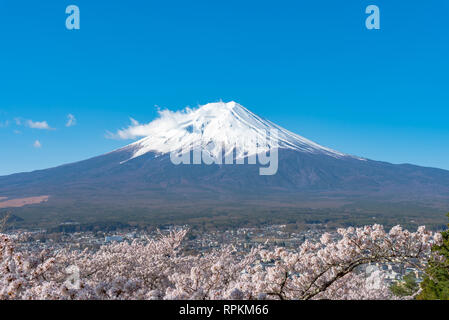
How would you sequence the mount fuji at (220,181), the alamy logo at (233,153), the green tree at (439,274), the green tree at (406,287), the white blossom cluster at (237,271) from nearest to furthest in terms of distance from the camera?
1. the white blossom cluster at (237,271)
2. the green tree at (439,274)
3. the green tree at (406,287)
4. the mount fuji at (220,181)
5. the alamy logo at (233,153)

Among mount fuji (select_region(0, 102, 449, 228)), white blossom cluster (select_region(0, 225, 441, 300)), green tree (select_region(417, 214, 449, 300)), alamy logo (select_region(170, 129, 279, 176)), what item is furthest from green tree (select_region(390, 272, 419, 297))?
alamy logo (select_region(170, 129, 279, 176))

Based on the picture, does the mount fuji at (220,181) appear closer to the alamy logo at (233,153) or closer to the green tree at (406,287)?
the alamy logo at (233,153)

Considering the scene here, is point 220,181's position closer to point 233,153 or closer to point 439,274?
point 233,153

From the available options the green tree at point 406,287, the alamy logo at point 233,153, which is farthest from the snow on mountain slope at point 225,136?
the green tree at point 406,287

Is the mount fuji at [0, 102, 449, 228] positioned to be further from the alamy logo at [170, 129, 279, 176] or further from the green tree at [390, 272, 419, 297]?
the green tree at [390, 272, 419, 297]

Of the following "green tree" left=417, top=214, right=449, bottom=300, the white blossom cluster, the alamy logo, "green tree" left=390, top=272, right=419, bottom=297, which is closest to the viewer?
the white blossom cluster

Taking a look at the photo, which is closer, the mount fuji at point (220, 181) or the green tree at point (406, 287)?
the green tree at point (406, 287)
